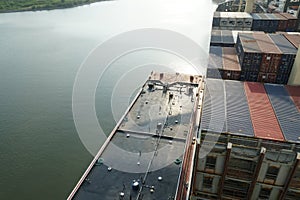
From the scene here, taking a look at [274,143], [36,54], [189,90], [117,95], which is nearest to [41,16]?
[36,54]

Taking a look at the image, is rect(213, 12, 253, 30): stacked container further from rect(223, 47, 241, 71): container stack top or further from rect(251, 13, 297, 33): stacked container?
rect(223, 47, 241, 71): container stack top

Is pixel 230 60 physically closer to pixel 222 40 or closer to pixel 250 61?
pixel 250 61

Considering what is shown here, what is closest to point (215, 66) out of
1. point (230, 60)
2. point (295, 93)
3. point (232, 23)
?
point (230, 60)

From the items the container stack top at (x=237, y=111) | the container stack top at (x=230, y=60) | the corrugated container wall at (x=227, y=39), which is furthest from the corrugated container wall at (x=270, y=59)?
the corrugated container wall at (x=227, y=39)

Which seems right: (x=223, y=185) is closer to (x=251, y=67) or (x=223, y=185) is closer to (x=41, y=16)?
(x=251, y=67)

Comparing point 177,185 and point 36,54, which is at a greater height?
point 177,185

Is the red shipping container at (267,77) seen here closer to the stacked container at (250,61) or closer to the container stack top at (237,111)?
the stacked container at (250,61)
